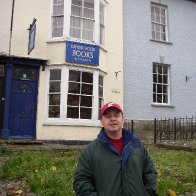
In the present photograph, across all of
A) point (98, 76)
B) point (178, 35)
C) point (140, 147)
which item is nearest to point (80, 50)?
point (98, 76)

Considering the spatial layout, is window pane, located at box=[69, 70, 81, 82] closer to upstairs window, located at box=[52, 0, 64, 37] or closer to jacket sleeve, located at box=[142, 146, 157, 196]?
upstairs window, located at box=[52, 0, 64, 37]

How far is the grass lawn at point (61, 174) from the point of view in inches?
184

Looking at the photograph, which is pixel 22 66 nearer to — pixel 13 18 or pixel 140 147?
pixel 13 18

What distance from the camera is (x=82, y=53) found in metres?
12.6

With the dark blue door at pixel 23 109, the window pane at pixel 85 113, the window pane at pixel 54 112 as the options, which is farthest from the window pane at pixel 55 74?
the window pane at pixel 85 113

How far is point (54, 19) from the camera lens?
12.9 metres

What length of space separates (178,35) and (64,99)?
816 cm

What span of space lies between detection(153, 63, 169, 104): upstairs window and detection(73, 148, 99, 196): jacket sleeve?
13.1 meters

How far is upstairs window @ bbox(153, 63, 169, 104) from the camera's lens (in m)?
15.5

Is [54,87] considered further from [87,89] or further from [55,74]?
[87,89]

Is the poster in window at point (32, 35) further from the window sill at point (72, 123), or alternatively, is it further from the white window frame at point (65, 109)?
the window sill at point (72, 123)

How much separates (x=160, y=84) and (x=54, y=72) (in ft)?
19.7

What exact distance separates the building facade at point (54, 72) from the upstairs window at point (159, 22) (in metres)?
4.15

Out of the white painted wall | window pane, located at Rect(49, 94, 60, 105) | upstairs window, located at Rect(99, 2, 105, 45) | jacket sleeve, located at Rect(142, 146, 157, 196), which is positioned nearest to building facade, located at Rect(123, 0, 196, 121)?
upstairs window, located at Rect(99, 2, 105, 45)
